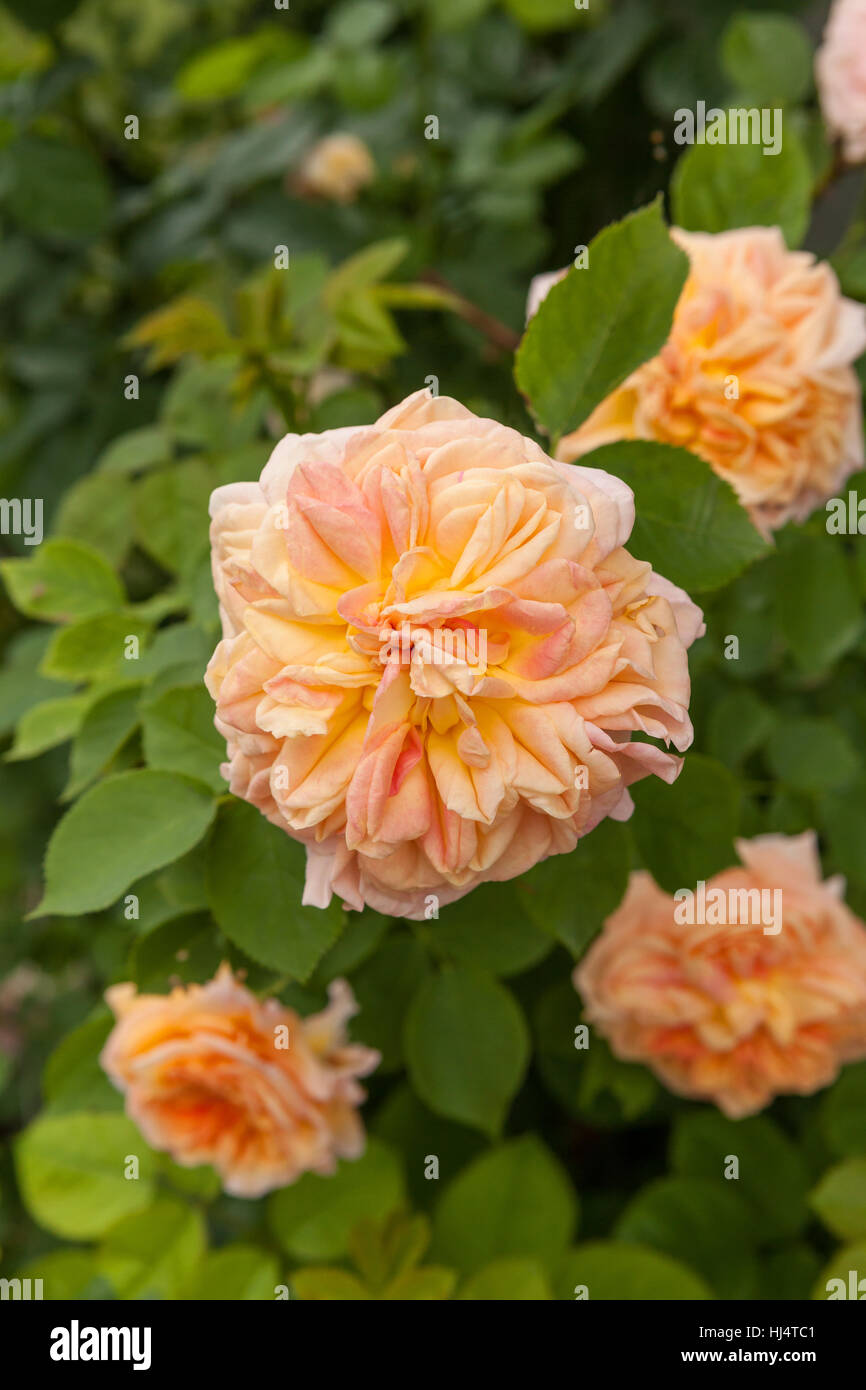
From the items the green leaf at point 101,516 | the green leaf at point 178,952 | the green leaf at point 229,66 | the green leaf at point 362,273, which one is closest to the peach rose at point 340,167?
the green leaf at point 229,66

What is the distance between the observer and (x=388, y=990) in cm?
71

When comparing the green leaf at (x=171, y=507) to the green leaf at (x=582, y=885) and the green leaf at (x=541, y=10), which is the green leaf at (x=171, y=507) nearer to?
the green leaf at (x=582, y=885)

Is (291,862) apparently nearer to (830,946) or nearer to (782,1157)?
(830,946)

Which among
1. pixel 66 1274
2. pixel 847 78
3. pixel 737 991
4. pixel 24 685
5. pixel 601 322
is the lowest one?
pixel 66 1274

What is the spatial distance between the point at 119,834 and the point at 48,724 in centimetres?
18

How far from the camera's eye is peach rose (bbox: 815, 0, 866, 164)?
78cm

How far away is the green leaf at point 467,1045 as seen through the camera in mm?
674

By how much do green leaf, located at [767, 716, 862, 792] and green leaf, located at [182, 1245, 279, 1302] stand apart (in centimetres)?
49

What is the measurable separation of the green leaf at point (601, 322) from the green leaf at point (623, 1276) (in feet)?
1.86

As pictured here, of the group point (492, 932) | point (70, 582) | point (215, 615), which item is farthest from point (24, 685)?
point (492, 932)

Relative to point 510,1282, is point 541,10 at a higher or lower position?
higher

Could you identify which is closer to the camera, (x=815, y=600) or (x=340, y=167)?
(x=815, y=600)

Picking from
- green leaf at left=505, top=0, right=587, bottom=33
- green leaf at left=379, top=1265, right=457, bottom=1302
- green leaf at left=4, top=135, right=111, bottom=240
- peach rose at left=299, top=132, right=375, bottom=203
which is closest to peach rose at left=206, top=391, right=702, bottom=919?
green leaf at left=379, top=1265, right=457, bottom=1302

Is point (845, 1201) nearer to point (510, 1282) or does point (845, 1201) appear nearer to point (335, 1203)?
point (510, 1282)
